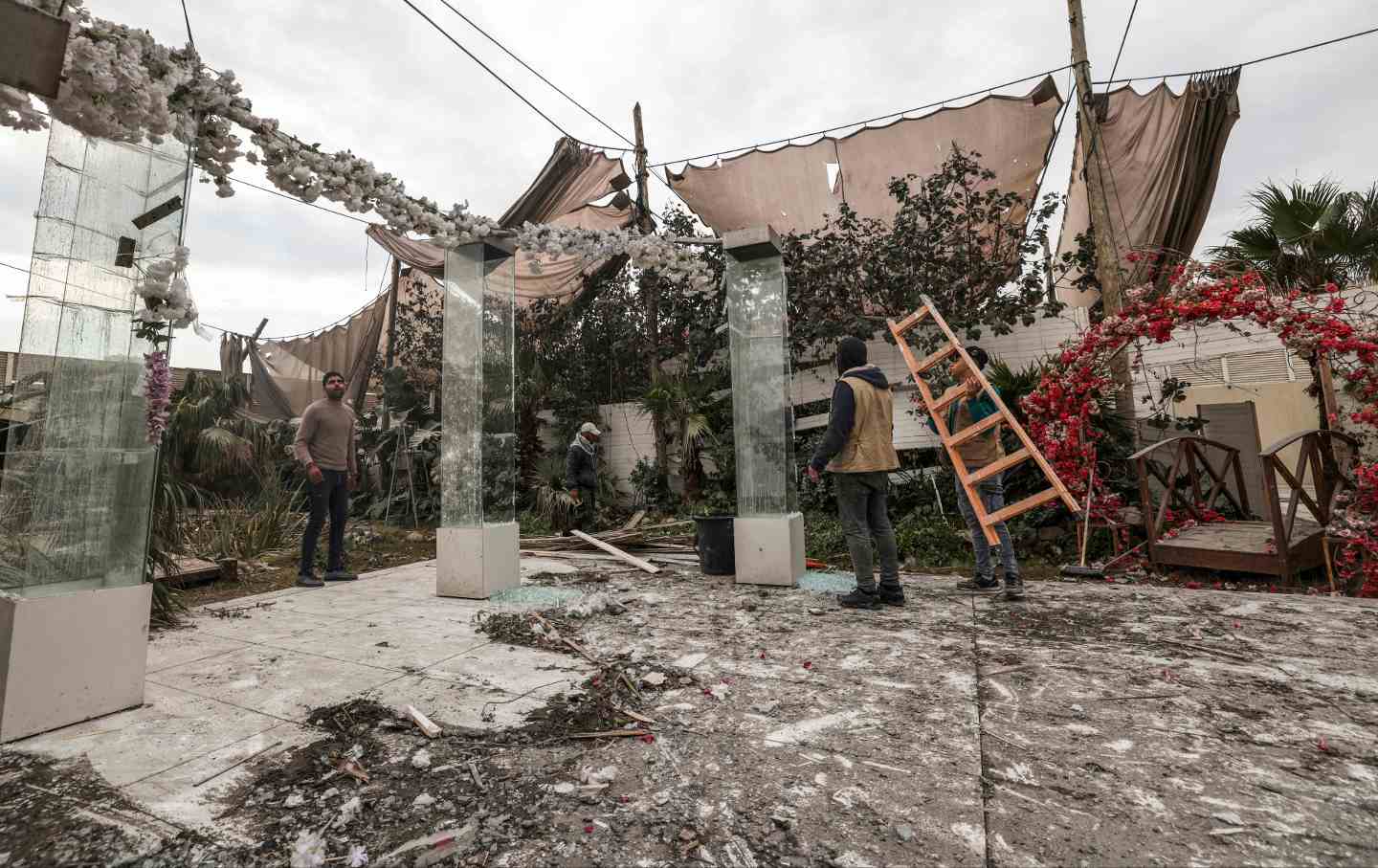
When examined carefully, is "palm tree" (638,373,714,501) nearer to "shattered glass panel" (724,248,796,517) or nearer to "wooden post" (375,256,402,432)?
Result: "shattered glass panel" (724,248,796,517)

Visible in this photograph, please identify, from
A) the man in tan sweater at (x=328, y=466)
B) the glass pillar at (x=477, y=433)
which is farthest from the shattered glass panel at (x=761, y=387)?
the man in tan sweater at (x=328, y=466)

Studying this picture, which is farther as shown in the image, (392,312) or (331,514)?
(392,312)

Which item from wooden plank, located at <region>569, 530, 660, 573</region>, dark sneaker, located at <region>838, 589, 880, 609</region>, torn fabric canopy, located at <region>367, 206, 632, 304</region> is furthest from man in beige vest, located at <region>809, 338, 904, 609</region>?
torn fabric canopy, located at <region>367, 206, 632, 304</region>

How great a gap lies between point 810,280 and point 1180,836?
7.34m

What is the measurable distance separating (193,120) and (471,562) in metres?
3.24

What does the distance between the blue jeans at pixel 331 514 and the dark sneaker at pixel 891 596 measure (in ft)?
15.8

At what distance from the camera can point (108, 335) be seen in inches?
107

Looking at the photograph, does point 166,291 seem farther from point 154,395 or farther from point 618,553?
point 618,553

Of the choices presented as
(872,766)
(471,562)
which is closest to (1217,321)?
(872,766)

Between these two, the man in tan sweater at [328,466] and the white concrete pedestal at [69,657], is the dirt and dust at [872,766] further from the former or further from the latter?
the man in tan sweater at [328,466]

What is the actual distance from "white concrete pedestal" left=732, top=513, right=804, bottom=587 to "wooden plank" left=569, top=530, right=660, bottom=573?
1124mm

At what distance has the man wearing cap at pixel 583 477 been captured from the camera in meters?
8.57

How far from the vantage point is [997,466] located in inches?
179

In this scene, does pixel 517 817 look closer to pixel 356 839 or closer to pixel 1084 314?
pixel 356 839
